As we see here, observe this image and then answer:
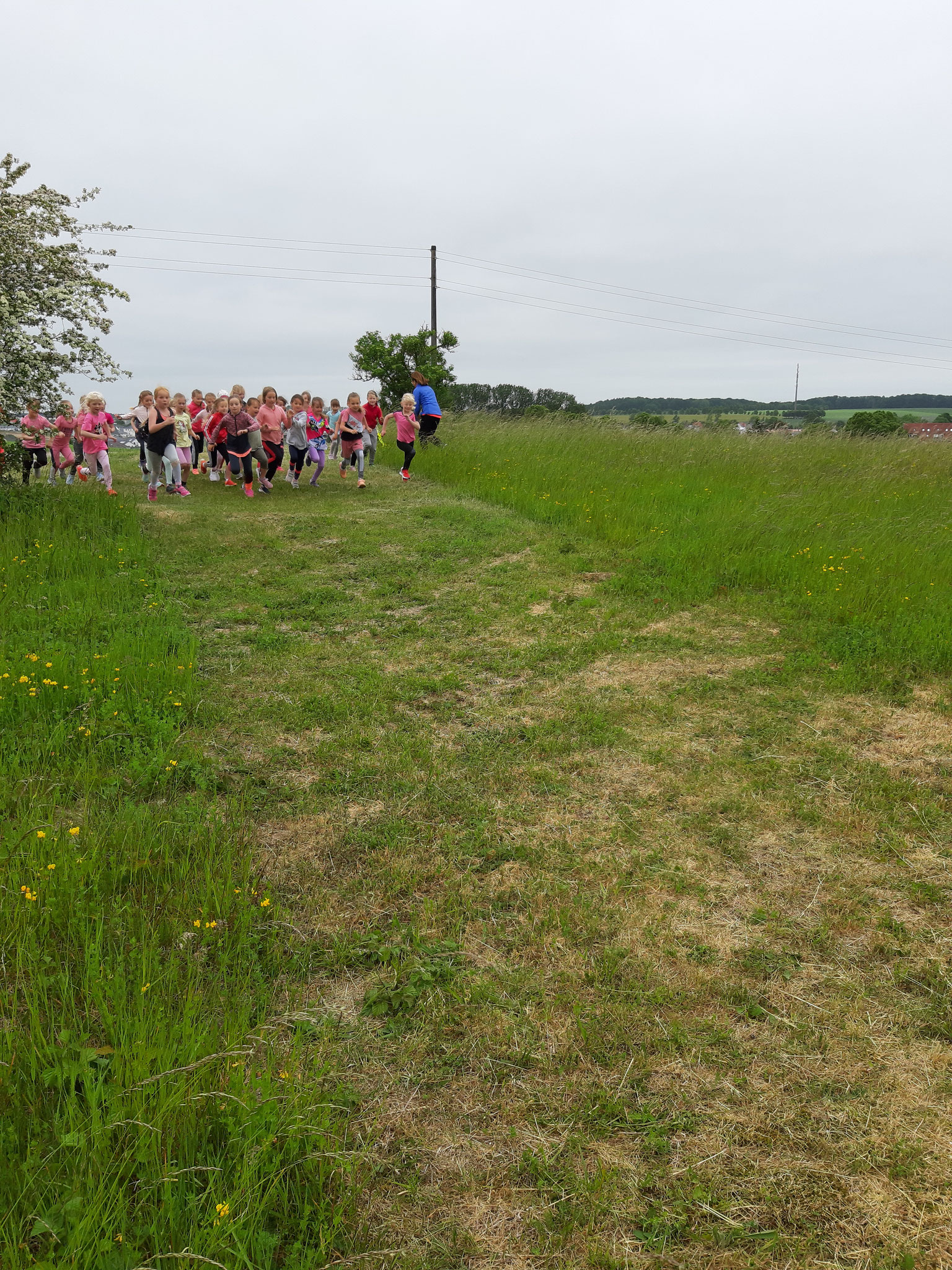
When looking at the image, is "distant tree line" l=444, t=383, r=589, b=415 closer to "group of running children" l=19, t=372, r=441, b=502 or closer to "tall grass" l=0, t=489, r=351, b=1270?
"group of running children" l=19, t=372, r=441, b=502

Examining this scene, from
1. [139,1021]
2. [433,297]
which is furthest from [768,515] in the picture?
[433,297]

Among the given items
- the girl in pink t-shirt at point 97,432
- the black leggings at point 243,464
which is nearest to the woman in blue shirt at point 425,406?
the black leggings at point 243,464

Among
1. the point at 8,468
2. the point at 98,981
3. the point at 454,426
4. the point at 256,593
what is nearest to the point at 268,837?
the point at 98,981

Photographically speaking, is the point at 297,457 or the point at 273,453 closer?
the point at 273,453

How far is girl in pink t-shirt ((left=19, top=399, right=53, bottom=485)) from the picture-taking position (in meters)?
11.5

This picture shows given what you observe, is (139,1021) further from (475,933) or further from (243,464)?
(243,464)

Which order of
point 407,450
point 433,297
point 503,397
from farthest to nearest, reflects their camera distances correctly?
point 503,397 < point 433,297 < point 407,450

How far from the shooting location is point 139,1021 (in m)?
2.57

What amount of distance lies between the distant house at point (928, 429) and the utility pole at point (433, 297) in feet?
63.8

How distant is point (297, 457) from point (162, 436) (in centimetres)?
311

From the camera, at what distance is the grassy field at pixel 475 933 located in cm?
224

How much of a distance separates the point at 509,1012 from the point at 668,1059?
0.61 metres

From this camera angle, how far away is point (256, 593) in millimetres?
8914

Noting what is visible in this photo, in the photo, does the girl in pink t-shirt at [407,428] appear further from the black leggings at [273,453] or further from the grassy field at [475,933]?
the grassy field at [475,933]
